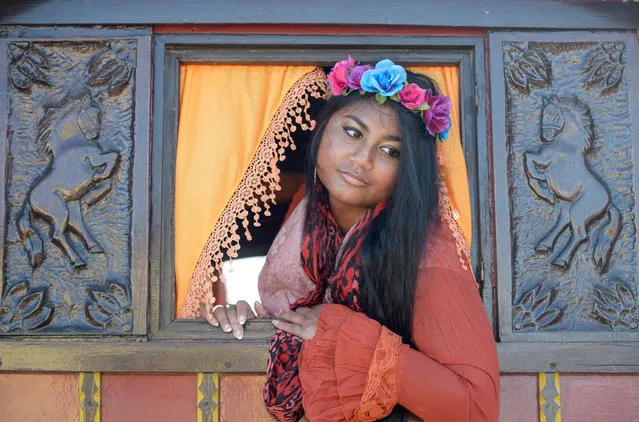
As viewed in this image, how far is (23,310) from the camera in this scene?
3508mm

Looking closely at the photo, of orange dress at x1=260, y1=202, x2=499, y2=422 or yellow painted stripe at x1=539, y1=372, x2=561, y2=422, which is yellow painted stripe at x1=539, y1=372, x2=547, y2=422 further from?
orange dress at x1=260, y1=202, x2=499, y2=422

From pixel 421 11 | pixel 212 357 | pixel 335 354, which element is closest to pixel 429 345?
pixel 335 354

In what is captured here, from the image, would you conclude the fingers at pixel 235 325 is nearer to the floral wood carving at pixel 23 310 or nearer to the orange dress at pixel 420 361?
the orange dress at pixel 420 361

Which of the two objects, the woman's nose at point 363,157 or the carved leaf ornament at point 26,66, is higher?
the carved leaf ornament at point 26,66

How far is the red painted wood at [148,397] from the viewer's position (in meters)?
3.48

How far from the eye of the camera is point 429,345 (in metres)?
2.97

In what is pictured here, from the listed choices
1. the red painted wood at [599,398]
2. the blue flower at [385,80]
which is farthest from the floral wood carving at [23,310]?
the red painted wood at [599,398]

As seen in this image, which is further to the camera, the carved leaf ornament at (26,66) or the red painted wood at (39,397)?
the carved leaf ornament at (26,66)

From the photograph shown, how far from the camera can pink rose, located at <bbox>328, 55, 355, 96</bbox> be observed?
349 cm

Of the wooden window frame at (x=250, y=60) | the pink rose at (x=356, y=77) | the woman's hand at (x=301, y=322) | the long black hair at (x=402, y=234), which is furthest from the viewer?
the wooden window frame at (x=250, y=60)

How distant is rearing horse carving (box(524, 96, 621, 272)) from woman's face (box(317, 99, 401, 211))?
66cm

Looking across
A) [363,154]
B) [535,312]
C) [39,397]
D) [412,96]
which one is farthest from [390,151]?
[39,397]

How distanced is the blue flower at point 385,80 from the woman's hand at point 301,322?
0.95 metres

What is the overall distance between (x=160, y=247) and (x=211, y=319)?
15.4 inches
